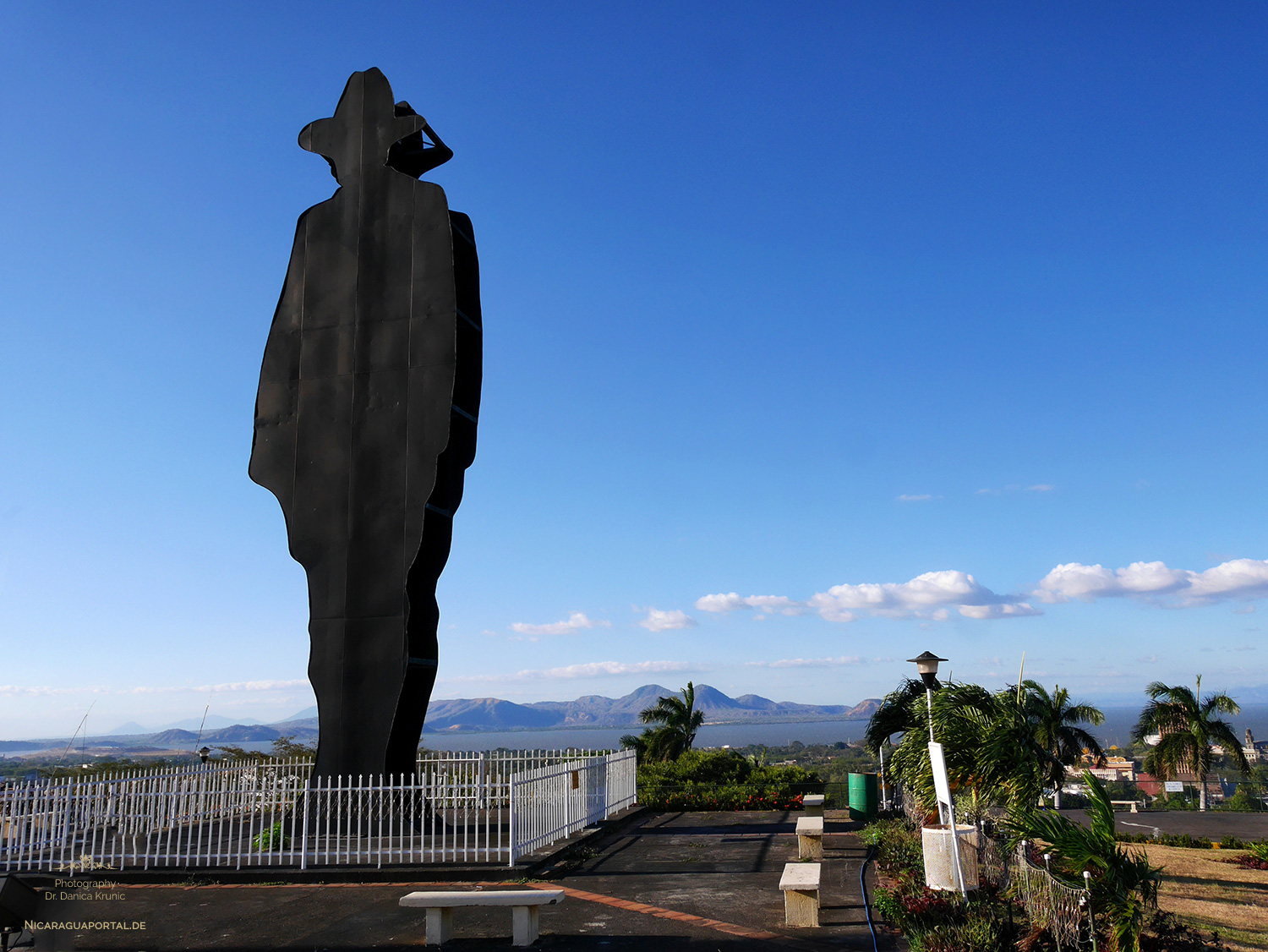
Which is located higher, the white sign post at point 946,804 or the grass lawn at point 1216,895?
the white sign post at point 946,804

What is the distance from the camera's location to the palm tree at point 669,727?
41384 mm

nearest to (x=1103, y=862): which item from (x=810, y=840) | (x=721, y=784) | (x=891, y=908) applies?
(x=891, y=908)

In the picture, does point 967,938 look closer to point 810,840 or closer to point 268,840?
point 810,840

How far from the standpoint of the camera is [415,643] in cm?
1398

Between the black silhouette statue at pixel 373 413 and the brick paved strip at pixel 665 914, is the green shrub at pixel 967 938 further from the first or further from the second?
the black silhouette statue at pixel 373 413

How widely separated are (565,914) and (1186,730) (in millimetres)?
31496

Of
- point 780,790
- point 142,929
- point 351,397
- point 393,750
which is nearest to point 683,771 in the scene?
point 780,790

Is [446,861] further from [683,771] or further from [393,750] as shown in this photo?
[683,771]

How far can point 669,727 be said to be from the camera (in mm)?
42688

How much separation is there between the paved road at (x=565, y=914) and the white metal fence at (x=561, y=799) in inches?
25.6

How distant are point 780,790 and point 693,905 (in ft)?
36.1

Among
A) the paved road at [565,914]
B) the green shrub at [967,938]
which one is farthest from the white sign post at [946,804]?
the paved road at [565,914]

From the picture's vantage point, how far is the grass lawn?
34.8 feet

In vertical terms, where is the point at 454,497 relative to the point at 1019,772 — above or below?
above
